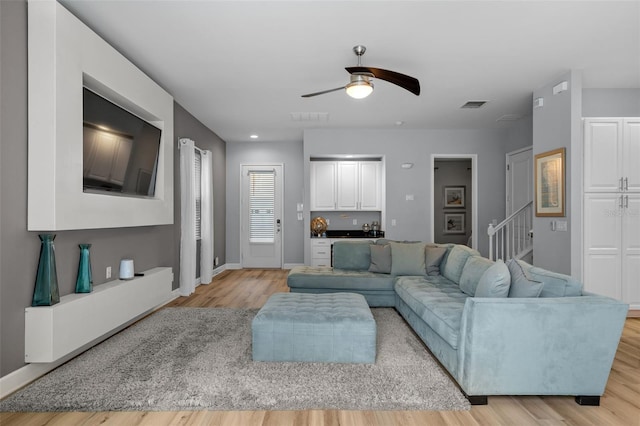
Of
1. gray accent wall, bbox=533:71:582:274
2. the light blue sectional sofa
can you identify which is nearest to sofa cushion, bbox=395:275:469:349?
the light blue sectional sofa

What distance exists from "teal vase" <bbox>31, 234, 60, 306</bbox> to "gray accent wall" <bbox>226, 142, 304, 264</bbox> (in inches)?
213

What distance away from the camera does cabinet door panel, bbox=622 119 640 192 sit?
4230 mm

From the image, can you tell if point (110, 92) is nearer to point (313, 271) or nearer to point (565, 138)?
point (313, 271)

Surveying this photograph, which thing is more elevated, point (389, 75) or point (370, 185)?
point (389, 75)

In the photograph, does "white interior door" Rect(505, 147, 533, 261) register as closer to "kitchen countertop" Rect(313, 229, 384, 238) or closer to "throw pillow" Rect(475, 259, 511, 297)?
"kitchen countertop" Rect(313, 229, 384, 238)

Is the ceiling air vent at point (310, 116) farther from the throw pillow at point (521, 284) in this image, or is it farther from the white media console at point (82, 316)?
the throw pillow at point (521, 284)

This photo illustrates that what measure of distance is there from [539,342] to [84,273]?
3.50 metres

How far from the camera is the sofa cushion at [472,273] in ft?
11.1

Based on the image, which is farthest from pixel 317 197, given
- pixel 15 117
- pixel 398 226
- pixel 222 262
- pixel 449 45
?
pixel 15 117

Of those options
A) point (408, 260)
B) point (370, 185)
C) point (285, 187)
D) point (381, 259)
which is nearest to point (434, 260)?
point (408, 260)

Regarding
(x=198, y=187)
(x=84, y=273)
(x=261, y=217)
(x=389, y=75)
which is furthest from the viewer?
(x=261, y=217)

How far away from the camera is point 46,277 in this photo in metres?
2.61

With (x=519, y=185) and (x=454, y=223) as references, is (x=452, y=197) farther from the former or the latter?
(x=519, y=185)

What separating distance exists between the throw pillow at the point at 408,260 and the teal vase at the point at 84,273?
329 centimetres
